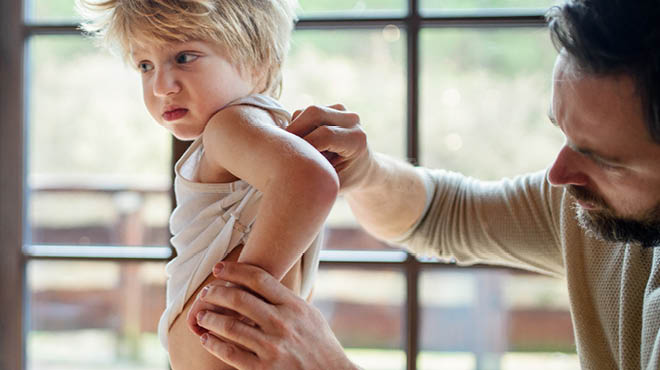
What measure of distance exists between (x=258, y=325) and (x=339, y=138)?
34 centimetres

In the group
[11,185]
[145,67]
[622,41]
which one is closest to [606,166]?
[622,41]

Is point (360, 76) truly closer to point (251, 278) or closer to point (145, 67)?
point (145, 67)

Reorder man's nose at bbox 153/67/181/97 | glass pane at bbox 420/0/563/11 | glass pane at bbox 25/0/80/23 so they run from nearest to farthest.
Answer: man's nose at bbox 153/67/181/97, glass pane at bbox 420/0/563/11, glass pane at bbox 25/0/80/23

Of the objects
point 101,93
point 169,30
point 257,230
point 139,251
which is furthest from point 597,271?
point 101,93

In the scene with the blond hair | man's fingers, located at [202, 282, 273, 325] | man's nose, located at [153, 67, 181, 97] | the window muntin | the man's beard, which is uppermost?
the window muntin

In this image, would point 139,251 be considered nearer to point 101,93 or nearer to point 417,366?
point 101,93

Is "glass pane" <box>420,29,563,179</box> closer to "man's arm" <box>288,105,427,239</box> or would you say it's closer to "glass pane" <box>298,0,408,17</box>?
"glass pane" <box>298,0,408,17</box>

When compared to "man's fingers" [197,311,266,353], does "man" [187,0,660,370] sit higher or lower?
higher

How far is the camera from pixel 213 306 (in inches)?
38.1

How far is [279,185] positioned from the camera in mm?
894

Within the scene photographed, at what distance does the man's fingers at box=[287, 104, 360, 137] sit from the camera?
3.50ft

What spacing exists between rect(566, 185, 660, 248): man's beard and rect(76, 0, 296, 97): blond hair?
56 centimetres

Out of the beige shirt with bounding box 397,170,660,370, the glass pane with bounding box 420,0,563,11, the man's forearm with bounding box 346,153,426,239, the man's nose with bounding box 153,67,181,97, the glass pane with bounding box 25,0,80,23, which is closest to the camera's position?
the man's nose with bounding box 153,67,181,97

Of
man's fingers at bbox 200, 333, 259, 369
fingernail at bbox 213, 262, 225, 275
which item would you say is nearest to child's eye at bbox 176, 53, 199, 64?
fingernail at bbox 213, 262, 225, 275
